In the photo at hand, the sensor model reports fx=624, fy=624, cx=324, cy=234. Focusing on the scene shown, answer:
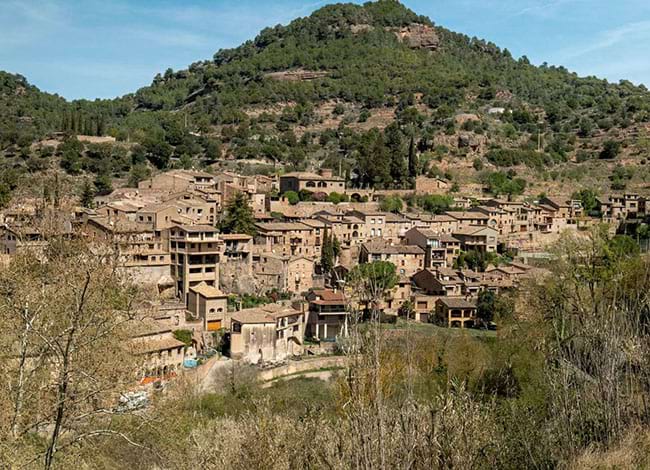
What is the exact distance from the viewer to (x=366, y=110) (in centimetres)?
6931

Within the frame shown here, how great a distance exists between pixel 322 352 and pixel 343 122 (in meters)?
41.8

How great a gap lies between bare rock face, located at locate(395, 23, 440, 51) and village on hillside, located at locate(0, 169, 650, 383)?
174ft

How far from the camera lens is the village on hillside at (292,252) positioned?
78.5 feet

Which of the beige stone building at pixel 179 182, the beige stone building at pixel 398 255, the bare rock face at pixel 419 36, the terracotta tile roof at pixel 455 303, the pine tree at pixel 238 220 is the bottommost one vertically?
the terracotta tile roof at pixel 455 303

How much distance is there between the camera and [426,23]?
96.0 meters

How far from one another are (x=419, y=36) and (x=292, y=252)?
69.5 metres

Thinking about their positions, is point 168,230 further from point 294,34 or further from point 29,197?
point 294,34

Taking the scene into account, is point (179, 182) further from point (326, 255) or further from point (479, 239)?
point (479, 239)

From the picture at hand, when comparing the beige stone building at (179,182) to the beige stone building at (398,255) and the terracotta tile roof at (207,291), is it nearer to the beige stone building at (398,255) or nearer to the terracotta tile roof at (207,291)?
the beige stone building at (398,255)

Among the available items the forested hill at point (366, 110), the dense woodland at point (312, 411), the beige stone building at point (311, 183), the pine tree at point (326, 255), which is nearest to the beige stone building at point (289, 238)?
the pine tree at point (326, 255)

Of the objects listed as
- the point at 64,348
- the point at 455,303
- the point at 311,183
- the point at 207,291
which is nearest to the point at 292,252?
the point at 207,291

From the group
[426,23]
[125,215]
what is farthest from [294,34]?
[125,215]

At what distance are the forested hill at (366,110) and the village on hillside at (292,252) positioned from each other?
25.3ft

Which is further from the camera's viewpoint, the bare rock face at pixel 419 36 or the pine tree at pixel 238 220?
the bare rock face at pixel 419 36
